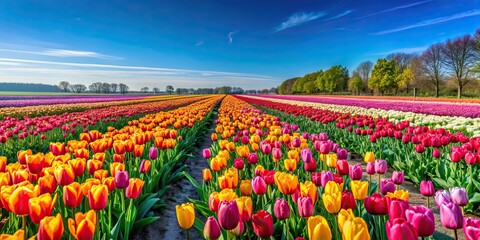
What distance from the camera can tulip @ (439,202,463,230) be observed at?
5.02 feet

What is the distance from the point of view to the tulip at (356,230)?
1310mm

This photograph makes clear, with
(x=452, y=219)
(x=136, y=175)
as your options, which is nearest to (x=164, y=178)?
(x=136, y=175)

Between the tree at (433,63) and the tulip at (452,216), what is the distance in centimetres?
5562

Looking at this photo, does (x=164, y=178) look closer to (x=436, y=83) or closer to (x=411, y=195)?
(x=411, y=195)

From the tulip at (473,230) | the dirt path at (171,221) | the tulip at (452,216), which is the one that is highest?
the tulip at (473,230)

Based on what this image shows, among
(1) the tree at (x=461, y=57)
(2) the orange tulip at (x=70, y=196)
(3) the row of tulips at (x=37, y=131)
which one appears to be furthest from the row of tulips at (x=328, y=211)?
(1) the tree at (x=461, y=57)

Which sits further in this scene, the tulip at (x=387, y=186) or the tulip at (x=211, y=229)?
the tulip at (x=387, y=186)

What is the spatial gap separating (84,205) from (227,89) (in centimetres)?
13832

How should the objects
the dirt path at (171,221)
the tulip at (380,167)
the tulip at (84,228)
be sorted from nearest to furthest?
the tulip at (84,228), the tulip at (380,167), the dirt path at (171,221)

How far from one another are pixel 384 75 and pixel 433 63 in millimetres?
7765

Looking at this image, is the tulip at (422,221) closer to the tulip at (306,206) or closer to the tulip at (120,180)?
the tulip at (306,206)

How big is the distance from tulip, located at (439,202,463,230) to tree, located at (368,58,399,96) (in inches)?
2330

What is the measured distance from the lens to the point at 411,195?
4359mm

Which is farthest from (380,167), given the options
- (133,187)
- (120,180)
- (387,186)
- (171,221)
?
(171,221)
